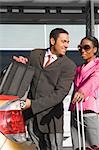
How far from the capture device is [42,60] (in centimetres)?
575

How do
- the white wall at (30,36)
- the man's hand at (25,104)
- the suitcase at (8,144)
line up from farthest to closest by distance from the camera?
the white wall at (30,36) → the man's hand at (25,104) → the suitcase at (8,144)

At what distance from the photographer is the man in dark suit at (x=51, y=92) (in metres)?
5.60

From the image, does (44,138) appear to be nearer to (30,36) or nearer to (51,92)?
(51,92)

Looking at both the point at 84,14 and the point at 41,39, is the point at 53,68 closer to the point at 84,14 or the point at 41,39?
the point at 84,14

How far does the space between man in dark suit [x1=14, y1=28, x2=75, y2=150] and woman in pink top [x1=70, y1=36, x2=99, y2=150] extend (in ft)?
0.69

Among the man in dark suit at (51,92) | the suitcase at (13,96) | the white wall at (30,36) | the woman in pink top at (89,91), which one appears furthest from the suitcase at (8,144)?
the white wall at (30,36)

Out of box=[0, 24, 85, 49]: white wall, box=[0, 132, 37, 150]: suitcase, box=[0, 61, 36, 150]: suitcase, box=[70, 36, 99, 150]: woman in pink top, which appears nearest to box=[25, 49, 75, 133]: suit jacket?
box=[70, 36, 99, 150]: woman in pink top

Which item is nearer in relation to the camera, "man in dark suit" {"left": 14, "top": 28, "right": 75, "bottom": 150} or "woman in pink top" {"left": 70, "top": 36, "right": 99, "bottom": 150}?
"man in dark suit" {"left": 14, "top": 28, "right": 75, "bottom": 150}

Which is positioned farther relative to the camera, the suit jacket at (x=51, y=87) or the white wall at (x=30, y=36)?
the white wall at (x=30, y=36)

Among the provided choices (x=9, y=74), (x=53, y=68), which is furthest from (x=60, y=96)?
(x=9, y=74)

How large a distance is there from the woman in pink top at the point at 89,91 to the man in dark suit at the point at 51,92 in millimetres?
209

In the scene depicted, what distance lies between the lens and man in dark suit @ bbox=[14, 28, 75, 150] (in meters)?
5.60

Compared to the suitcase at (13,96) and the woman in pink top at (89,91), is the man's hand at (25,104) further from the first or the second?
the woman in pink top at (89,91)

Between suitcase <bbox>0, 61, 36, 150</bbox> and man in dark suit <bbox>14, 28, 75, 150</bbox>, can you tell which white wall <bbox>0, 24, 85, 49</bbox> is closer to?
man in dark suit <bbox>14, 28, 75, 150</bbox>
